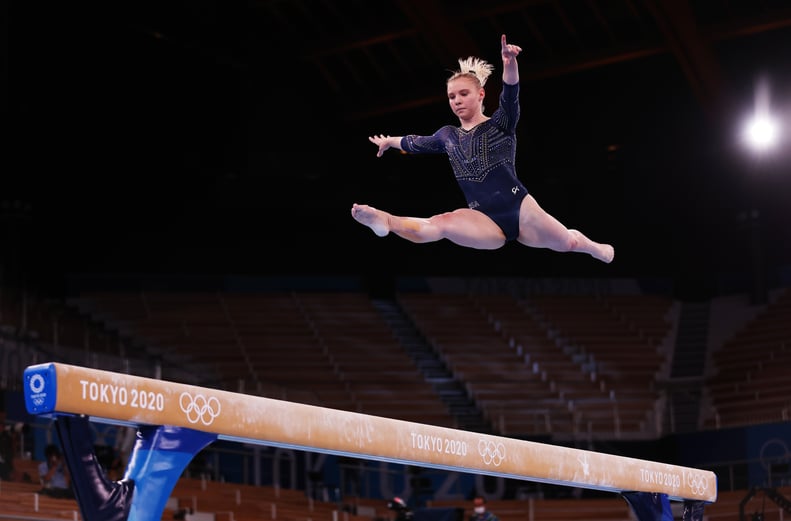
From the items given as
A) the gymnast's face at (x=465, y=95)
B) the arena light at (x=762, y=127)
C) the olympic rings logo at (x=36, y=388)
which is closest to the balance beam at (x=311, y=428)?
the olympic rings logo at (x=36, y=388)

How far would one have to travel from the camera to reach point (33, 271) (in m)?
20.1

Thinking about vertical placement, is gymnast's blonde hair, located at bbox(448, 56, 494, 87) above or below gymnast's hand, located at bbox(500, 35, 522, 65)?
above

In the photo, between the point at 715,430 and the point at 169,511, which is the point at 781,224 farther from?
the point at 169,511

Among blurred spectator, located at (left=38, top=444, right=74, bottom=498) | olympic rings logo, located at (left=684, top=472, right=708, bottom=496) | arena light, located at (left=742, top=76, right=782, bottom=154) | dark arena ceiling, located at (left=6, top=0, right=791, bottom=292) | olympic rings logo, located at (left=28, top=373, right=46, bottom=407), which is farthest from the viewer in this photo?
arena light, located at (left=742, top=76, right=782, bottom=154)

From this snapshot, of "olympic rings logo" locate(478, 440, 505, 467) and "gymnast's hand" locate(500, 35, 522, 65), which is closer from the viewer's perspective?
"gymnast's hand" locate(500, 35, 522, 65)

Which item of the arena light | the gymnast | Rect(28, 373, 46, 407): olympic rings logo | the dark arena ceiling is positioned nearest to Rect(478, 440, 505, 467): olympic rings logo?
the gymnast

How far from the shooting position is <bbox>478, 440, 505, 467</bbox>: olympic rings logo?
5812 millimetres

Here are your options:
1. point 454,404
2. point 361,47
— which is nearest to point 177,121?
point 361,47

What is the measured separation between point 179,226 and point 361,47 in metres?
5.35

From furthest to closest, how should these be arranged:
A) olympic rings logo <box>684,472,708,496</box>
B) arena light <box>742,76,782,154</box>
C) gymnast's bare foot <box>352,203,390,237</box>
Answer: arena light <box>742,76,782,154</box>, olympic rings logo <box>684,472,708,496</box>, gymnast's bare foot <box>352,203,390,237</box>

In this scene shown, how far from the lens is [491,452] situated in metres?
5.86

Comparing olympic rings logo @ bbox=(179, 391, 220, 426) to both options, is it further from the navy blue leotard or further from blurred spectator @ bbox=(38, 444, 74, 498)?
blurred spectator @ bbox=(38, 444, 74, 498)

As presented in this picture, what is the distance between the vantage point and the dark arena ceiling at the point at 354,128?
702 inches

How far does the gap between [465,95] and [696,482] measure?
330 cm
